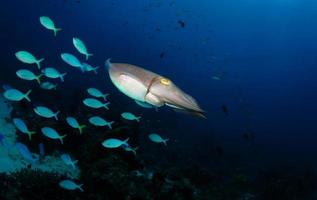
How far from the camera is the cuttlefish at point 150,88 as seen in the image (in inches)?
66.9

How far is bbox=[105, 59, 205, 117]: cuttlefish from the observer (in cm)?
170

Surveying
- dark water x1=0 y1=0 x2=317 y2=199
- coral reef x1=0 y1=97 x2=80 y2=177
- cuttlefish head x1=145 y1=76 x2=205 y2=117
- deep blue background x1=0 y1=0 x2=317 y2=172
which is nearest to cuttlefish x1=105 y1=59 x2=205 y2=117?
cuttlefish head x1=145 y1=76 x2=205 y2=117

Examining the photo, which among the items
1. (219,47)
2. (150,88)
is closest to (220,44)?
(219,47)

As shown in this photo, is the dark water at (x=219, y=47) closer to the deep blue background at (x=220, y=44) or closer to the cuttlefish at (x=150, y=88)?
the deep blue background at (x=220, y=44)

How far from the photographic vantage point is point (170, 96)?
5.61 ft

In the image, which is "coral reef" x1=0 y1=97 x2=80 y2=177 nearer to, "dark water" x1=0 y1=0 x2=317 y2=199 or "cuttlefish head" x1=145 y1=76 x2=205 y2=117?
"cuttlefish head" x1=145 y1=76 x2=205 y2=117

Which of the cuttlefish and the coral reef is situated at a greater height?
the cuttlefish

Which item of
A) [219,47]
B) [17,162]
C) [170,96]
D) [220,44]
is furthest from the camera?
[220,44]

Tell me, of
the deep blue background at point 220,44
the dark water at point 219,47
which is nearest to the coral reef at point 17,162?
the dark water at point 219,47

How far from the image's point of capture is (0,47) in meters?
44.7

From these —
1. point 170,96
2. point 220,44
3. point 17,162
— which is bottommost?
point 17,162

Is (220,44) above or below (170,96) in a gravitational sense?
above

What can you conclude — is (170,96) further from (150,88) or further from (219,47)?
(219,47)

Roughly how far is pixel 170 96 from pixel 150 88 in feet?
0.39
